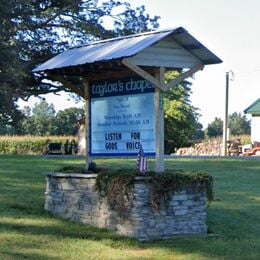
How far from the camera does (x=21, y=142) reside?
42.7 m

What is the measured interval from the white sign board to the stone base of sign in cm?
85

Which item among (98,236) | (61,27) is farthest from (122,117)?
(61,27)

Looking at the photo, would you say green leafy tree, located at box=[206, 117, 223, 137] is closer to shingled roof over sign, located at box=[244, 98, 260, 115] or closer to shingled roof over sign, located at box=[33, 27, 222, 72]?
shingled roof over sign, located at box=[244, 98, 260, 115]

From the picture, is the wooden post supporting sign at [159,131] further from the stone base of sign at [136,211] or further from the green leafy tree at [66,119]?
the green leafy tree at [66,119]

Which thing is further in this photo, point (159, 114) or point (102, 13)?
point (102, 13)

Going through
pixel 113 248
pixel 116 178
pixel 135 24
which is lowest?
pixel 113 248

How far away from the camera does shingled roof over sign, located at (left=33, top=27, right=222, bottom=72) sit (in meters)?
9.95

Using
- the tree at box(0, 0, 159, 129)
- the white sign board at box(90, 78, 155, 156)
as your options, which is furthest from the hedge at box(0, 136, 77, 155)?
the white sign board at box(90, 78, 155, 156)

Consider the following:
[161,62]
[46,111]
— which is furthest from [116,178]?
[46,111]

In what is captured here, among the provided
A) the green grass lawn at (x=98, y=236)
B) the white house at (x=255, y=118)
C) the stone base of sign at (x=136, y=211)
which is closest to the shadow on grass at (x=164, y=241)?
the green grass lawn at (x=98, y=236)

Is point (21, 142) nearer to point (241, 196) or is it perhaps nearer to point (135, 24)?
point (135, 24)

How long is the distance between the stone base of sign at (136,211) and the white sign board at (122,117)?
0.85 m

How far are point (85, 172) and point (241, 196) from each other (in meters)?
4.56

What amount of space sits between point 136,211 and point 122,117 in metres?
2.06
